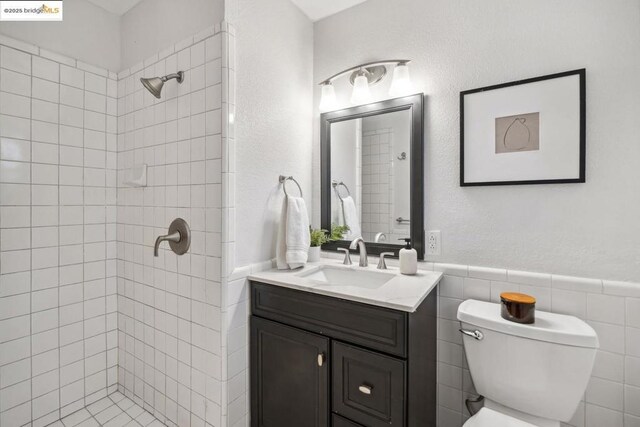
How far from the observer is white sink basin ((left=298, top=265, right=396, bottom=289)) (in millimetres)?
1472

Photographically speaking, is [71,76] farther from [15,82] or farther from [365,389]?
[365,389]

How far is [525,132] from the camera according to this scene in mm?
1278

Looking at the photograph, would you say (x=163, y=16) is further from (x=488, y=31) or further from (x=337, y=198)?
(x=488, y=31)

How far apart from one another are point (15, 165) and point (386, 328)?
1.92 m

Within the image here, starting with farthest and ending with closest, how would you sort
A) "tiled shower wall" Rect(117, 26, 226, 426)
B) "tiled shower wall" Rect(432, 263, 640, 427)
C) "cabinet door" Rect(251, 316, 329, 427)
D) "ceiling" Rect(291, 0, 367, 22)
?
"ceiling" Rect(291, 0, 367, 22)
"tiled shower wall" Rect(117, 26, 226, 426)
"cabinet door" Rect(251, 316, 329, 427)
"tiled shower wall" Rect(432, 263, 640, 427)

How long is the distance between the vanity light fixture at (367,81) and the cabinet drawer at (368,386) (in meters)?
1.28

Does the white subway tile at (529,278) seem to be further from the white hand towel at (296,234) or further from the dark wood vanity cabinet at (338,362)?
the white hand towel at (296,234)

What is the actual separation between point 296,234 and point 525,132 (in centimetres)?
116

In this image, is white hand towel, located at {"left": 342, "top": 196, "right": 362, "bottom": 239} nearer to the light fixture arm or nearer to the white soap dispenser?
the white soap dispenser

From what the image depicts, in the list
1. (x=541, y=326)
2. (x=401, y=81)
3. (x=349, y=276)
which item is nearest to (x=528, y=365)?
(x=541, y=326)

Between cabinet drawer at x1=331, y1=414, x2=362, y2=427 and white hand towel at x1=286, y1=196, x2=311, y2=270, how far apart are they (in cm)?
68

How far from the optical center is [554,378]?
1029 millimetres

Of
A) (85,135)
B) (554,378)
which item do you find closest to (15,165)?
(85,135)

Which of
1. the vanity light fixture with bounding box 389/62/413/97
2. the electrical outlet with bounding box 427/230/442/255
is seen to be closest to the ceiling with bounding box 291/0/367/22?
the vanity light fixture with bounding box 389/62/413/97
